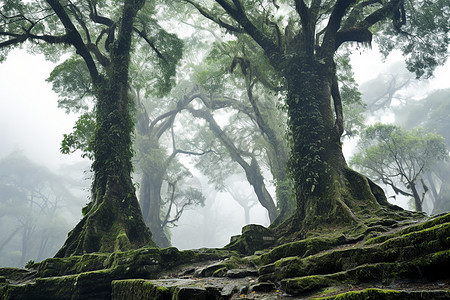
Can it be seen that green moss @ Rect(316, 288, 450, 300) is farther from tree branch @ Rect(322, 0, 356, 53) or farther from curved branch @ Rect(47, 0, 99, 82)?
curved branch @ Rect(47, 0, 99, 82)

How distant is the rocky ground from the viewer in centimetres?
299

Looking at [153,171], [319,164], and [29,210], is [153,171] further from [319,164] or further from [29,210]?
[29,210]

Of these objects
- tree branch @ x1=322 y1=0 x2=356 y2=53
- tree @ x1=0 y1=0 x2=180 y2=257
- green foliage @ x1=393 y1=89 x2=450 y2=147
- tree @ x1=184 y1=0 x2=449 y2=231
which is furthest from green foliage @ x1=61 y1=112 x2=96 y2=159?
green foliage @ x1=393 y1=89 x2=450 y2=147

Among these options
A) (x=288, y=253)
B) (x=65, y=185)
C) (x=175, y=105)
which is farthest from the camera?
(x=65, y=185)

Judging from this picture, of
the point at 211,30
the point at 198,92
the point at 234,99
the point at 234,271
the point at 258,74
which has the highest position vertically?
the point at 211,30

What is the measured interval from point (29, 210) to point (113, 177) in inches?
1693

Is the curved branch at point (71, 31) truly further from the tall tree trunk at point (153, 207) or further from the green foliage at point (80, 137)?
the tall tree trunk at point (153, 207)

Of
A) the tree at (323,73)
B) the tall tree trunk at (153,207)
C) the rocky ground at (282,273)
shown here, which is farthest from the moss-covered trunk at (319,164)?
the tall tree trunk at (153,207)

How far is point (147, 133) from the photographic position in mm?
25562

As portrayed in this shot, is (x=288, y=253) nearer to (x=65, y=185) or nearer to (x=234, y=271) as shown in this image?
(x=234, y=271)

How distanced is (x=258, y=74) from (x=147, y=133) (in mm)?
14195

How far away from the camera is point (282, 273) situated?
4.22 meters

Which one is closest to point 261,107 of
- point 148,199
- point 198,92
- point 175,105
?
point 198,92

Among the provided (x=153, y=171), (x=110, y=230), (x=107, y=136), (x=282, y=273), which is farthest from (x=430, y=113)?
(x=282, y=273)
